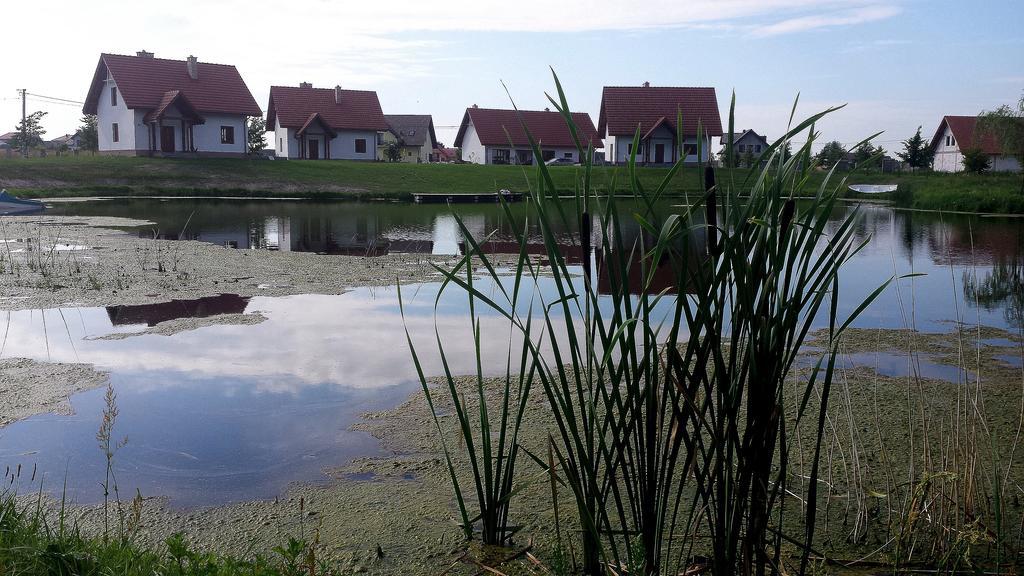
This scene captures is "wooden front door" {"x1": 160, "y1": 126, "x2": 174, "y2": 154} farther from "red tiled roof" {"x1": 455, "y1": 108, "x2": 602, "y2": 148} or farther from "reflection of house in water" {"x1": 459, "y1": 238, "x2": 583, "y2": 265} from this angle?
"reflection of house in water" {"x1": 459, "y1": 238, "x2": 583, "y2": 265}

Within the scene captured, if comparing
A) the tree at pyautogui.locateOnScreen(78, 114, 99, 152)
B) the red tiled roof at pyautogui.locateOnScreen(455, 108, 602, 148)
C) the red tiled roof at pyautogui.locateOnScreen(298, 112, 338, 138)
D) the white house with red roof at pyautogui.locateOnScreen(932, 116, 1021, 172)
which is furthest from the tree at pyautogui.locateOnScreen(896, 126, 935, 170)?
the tree at pyautogui.locateOnScreen(78, 114, 99, 152)

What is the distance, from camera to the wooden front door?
36.4 m

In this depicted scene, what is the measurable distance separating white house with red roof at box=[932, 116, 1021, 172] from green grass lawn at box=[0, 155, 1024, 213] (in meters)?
14.5

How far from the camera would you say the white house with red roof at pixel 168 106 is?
3631 cm

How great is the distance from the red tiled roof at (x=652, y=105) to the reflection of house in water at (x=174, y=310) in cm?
3853

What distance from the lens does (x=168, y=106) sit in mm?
35656

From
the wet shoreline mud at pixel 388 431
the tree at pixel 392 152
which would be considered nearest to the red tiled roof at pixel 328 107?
the tree at pixel 392 152

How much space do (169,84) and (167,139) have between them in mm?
2805

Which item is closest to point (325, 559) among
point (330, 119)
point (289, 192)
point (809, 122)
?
point (809, 122)

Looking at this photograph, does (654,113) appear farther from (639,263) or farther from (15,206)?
(639,263)

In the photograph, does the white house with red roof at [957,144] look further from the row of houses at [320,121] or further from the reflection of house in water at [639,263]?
the reflection of house in water at [639,263]

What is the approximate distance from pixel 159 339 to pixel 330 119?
129ft

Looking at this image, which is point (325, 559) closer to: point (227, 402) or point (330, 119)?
point (227, 402)

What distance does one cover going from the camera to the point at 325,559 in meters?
2.78
